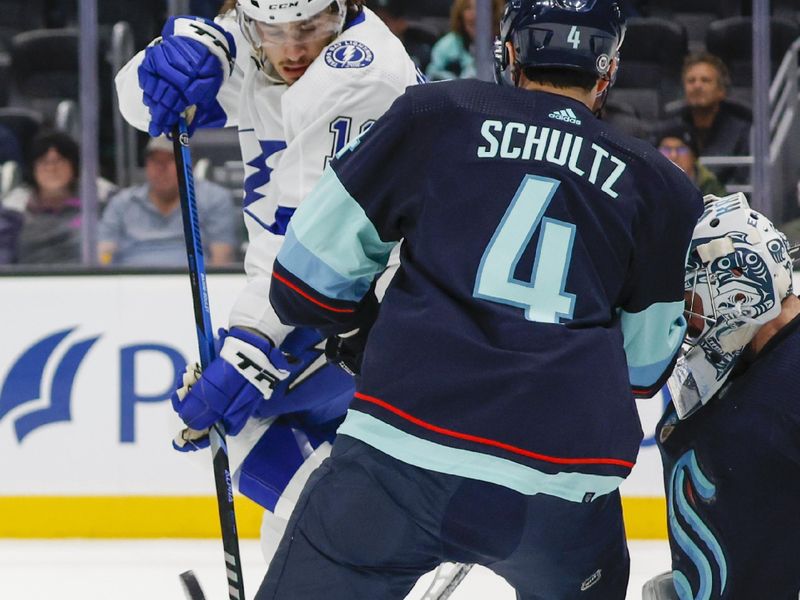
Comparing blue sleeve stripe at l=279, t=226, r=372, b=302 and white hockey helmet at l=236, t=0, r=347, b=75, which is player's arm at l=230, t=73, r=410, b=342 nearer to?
white hockey helmet at l=236, t=0, r=347, b=75

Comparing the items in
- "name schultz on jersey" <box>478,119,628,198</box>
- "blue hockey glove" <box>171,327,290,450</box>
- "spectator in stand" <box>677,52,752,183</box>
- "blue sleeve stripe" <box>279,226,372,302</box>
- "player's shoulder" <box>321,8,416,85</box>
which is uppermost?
"name schultz on jersey" <box>478,119,628,198</box>

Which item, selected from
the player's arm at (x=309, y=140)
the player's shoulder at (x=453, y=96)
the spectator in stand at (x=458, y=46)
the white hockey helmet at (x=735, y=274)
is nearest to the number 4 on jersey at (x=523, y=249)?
the player's shoulder at (x=453, y=96)

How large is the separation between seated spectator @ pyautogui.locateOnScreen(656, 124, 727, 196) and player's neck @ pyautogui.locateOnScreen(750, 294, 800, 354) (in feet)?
6.49

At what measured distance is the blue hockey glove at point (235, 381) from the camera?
2104 millimetres

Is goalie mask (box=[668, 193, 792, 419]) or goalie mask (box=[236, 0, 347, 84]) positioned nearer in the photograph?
goalie mask (box=[668, 193, 792, 419])

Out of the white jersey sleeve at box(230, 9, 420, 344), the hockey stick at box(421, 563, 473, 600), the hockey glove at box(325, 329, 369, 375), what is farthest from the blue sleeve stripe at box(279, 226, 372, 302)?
the hockey stick at box(421, 563, 473, 600)

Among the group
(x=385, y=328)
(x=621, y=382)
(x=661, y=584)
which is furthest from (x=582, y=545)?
(x=661, y=584)

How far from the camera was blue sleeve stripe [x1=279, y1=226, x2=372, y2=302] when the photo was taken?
1.64 metres

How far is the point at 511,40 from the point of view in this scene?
1.65 m

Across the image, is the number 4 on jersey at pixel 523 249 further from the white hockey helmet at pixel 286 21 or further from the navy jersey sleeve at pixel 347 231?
the white hockey helmet at pixel 286 21

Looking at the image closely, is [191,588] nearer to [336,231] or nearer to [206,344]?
[206,344]

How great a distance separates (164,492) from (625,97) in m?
1.61

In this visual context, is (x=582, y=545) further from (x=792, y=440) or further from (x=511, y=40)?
(x=511, y=40)

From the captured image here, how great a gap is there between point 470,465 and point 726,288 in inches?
19.6
